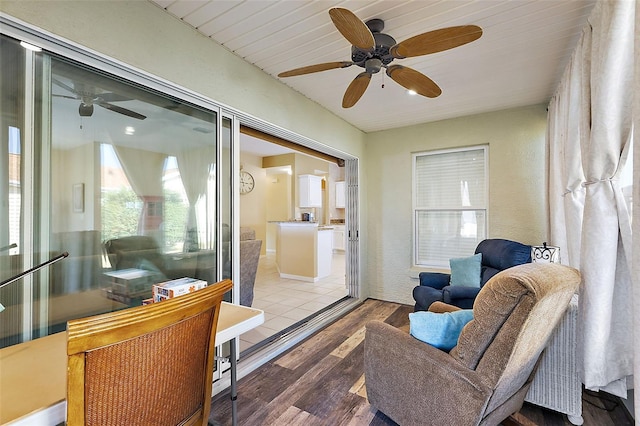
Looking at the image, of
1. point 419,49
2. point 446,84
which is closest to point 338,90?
point 446,84

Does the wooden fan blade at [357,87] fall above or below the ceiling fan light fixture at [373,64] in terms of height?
below

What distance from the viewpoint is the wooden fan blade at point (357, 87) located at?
6.59 feet

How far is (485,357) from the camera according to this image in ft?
4.32

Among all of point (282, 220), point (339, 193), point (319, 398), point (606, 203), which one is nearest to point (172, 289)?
point (319, 398)

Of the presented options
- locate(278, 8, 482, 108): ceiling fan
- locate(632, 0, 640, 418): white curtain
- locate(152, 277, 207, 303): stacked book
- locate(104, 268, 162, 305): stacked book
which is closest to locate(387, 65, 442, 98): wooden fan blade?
locate(278, 8, 482, 108): ceiling fan

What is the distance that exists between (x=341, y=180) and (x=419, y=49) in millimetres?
8125

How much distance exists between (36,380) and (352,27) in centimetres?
189

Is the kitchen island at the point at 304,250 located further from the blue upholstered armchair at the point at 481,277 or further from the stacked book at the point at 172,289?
the stacked book at the point at 172,289

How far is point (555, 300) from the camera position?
4.44ft

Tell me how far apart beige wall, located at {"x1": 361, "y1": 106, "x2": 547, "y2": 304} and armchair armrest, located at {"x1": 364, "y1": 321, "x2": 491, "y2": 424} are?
2515mm

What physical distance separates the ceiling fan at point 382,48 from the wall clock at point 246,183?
5360mm

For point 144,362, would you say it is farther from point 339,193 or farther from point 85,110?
point 339,193

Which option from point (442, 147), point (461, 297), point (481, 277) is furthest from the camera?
point (442, 147)

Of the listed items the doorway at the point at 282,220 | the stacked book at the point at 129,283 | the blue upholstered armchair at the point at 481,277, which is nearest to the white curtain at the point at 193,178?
the stacked book at the point at 129,283
